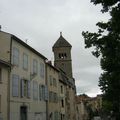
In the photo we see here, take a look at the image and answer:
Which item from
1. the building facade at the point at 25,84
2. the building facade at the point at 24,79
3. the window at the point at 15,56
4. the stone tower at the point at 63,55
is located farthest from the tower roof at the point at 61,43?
the window at the point at 15,56

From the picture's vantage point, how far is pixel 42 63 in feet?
139

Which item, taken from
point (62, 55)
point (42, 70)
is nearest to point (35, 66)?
point (42, 70)

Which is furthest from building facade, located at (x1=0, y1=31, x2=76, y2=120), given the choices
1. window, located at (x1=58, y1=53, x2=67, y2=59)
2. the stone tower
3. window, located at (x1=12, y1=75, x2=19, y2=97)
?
window, located at (x1=58, y1=53, x2=67, y2=59)

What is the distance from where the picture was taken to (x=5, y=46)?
103 feet

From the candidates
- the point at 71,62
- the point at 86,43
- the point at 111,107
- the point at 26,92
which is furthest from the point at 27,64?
the point at 71,62

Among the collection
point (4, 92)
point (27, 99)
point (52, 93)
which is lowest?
point (27, 99)

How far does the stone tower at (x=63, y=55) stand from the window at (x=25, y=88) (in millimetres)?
43318

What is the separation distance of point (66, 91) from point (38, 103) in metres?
22.0

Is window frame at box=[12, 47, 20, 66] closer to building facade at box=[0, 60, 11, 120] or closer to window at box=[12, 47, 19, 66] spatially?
window at box=[12, 47, 19, 66]

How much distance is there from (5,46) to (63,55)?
5040 cm

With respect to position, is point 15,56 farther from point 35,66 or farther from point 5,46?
point 35,66

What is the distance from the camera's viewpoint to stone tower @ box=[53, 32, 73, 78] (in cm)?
7950

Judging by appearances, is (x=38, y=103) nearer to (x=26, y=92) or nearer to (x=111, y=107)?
(x=26, y=92)

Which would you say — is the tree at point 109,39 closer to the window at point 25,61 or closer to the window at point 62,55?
the window at point 25,61
